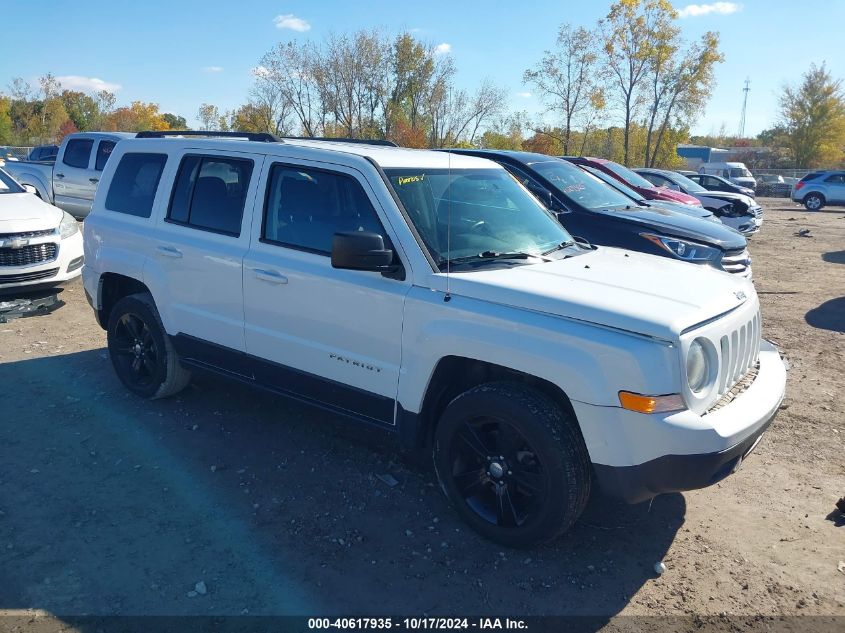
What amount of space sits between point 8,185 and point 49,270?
2.06 m

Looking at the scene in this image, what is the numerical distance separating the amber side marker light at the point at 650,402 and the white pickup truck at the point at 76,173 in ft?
40.3

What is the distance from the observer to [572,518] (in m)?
3.30

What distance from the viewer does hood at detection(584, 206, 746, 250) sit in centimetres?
721

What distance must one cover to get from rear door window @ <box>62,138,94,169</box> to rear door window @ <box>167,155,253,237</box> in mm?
9660

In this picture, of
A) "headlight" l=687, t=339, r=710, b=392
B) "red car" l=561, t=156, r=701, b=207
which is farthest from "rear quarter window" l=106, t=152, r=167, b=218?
"red car" l=561, t=156, r=701, b=207

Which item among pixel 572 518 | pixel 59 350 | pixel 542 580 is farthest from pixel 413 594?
pixel 59 350

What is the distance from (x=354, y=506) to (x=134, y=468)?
1515 mm

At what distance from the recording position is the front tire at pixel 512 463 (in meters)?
3.21

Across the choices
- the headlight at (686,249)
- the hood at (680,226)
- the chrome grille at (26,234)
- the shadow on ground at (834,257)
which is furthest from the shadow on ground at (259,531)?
the shadow on ground at (834,257)

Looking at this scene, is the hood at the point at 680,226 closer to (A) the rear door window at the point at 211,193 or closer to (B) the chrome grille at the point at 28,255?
(A) the rear door window at the point at 211,193

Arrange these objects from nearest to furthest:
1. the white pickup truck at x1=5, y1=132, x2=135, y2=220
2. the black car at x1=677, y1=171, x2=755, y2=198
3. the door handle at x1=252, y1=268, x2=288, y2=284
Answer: the door handle at x1=252, y1=268, x2=288, y2=284
the white pickup truck at x1=5, y1=132, x2=135, y2=220
the black car at x1=677, y1=171, x2=755, y2=198

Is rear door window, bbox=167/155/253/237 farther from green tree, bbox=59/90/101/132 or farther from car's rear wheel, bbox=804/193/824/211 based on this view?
green tree, bbox=59/90/101/132

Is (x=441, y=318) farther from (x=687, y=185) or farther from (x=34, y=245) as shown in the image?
(x=687, y=185)

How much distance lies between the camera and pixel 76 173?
13125 mm
